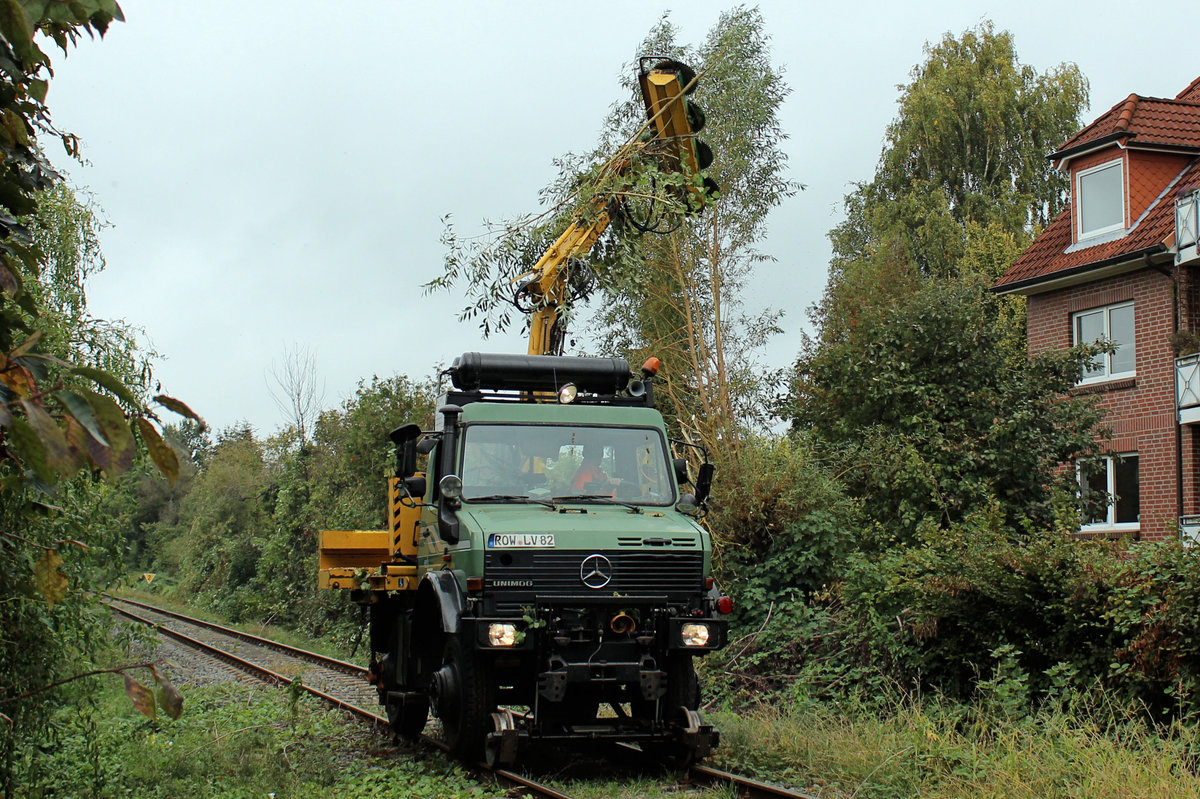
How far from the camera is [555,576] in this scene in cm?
838

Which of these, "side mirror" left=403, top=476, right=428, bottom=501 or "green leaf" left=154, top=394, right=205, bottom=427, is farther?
"side mirror" left=403, top=476, right=428, bottom=501

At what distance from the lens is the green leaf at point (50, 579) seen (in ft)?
10.6

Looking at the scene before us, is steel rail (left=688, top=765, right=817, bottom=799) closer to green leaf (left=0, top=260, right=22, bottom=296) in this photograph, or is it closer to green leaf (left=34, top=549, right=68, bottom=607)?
green leaf (left=34, top=549, right=68, bottom=607)

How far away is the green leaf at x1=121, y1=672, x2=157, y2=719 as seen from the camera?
3.02 meters

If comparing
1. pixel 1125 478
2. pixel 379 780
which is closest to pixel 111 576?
pixel 379 780

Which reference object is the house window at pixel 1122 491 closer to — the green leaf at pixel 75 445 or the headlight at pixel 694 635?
the headlight at pixel 694 635

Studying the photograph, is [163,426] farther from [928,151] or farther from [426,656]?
[928,151]

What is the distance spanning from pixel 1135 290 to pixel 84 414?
23.6m

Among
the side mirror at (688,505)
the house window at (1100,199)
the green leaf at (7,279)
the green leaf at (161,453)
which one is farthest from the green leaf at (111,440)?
the house window at (1100,199)

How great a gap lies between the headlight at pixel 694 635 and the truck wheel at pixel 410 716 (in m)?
2.74

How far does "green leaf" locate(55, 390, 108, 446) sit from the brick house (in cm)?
2036

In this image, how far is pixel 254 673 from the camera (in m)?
16.3

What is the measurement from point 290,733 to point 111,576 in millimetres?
2693

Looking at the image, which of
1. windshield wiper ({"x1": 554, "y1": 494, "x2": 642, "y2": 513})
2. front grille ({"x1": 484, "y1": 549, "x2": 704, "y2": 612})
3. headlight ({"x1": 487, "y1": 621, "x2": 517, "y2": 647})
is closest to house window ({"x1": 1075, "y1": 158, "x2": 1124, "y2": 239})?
windshield wiper ({"x1": 554, "y1": 494, "x2": 642, "y2": 513})
